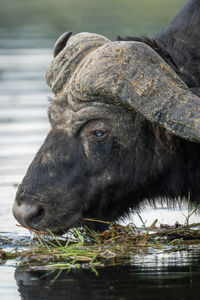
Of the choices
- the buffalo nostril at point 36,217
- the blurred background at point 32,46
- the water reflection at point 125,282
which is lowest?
the blurred background at point 32,46

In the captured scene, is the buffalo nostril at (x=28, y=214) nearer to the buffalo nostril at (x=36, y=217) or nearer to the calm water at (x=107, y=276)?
the buffalo nostril at (x=36, y=217)

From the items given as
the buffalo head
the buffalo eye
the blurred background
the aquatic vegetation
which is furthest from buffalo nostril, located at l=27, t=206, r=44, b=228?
the blurred background

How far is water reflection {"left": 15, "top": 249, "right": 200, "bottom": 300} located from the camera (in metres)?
5.16

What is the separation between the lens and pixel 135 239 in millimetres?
6707

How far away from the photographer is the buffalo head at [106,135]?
6.06 m

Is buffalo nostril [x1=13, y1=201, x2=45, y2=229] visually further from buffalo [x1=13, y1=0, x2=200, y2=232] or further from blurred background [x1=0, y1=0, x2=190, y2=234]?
blurred background [x1=0, y1=0, x2=190, y2=234]

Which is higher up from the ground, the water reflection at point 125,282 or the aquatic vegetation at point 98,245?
the water reflection at point 125,282

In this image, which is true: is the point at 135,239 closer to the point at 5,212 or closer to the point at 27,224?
the point at 27,224

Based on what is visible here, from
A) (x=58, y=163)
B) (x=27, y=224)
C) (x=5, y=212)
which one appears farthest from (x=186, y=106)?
(x=5, y=212)

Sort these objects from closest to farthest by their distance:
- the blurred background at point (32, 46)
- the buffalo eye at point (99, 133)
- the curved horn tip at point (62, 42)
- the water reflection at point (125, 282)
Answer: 1. the water reflection at point (125, 282)
2. the buffalo eye at point (99, 133)
3. the curved horn tip at point (62, 42)
4. the blurred background at point (32, 46)

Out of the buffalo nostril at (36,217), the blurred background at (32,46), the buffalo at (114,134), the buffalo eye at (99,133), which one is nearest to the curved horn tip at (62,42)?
the buffalo at (114,134)

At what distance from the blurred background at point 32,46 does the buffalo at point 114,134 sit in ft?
3.91

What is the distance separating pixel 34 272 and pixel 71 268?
257 mm

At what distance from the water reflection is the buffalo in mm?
621
